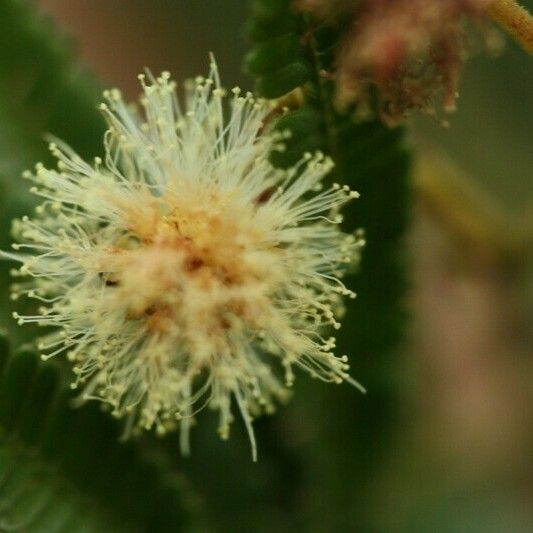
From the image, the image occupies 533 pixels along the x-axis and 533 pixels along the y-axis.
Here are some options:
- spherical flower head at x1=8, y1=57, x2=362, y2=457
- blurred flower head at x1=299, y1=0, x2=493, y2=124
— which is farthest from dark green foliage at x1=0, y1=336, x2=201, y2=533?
blurred flower head at x1=299, y1=0, x2=493, y2=124

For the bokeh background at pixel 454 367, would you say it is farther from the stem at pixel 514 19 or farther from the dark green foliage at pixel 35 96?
the stem at pixel 514 19

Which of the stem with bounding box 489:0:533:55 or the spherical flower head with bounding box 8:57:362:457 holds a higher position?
the stem with bounding box 489:0:533:55

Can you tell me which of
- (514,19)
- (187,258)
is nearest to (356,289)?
(187,258)

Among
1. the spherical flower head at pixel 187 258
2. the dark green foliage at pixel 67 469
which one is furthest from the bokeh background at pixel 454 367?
the spherical flower head at pixel 187 258

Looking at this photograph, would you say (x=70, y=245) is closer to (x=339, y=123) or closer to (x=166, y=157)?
(x=166, y=157)

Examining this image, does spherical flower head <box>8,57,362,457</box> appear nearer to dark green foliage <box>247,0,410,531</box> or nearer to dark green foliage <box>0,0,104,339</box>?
dark green foliage <box>247,0,410,531</box>

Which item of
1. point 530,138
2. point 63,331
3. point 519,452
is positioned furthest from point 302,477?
point 530,138
